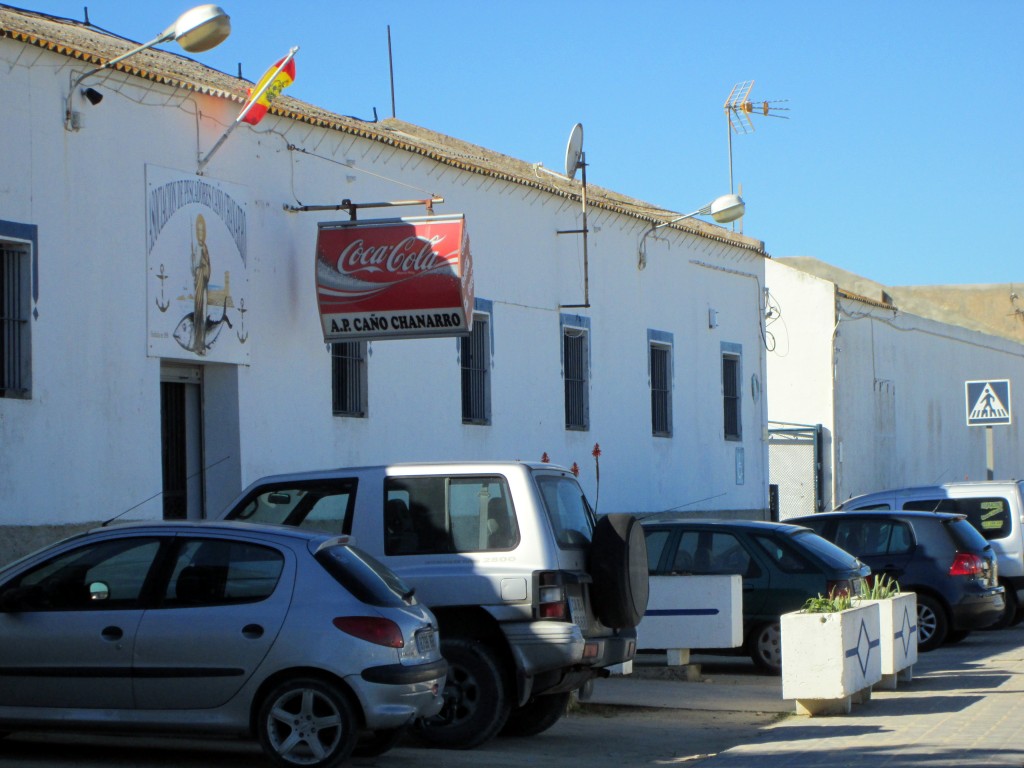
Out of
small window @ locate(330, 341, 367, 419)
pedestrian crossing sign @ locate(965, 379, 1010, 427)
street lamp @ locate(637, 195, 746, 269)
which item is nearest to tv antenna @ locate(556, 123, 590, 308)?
street lamp @ locate(637, 195, 746, 269)

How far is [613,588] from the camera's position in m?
10.1

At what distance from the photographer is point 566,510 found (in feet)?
34.1

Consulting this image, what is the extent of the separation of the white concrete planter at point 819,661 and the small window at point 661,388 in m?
12.5

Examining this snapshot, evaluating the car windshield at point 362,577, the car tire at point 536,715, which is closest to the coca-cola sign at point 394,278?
the car tire at point 536,715

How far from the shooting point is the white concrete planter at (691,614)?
1348 cm

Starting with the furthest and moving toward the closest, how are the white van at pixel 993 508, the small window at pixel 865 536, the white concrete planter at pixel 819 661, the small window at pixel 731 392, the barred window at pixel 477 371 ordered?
the small window at pixel 731 392
the barred window at pixel 477 371
the white van at pixel 993 508
the small window at pixel 865 536
the white concrete planter at pixel 819 661

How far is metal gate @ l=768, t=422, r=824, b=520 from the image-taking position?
30641 mm

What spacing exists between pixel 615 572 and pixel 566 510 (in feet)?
1.92

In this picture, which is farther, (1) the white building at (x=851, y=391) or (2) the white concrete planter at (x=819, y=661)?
(1) the white building at (x=851, y=391)

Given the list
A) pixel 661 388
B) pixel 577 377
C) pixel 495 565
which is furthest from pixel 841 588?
pixel 661 388

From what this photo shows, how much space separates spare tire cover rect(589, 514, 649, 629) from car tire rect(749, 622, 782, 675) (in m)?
4.28

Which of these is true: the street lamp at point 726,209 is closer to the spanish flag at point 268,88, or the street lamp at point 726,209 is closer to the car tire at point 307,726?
the spanish flag at point 268,88

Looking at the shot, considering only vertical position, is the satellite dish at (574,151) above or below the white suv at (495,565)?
above

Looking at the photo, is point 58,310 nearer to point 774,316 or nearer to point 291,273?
point 291,273
